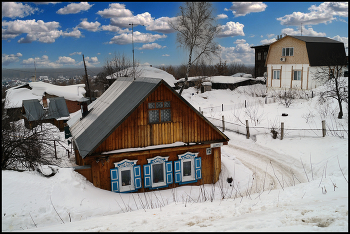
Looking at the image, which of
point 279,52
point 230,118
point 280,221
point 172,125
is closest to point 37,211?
point 172,125

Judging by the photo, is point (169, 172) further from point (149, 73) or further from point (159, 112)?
point (149, 73)

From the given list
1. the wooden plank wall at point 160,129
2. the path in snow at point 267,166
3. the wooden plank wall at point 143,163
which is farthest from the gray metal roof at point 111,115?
the path in snow at point 267,166

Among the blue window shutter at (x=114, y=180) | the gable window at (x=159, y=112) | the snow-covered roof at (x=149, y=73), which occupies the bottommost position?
the blue window shutter at (x=114, y=180)

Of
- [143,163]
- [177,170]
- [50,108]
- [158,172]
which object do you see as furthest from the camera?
[50,108]

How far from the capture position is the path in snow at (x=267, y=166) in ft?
47.1

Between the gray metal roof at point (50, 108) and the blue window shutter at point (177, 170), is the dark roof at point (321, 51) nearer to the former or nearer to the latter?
the blue window shutter at point (177, 170)

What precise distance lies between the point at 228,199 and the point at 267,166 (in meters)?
7.52

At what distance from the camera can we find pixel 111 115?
14.0 m

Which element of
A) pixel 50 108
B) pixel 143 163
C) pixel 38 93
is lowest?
pixel 143 163

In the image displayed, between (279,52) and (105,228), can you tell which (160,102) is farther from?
(279,52)

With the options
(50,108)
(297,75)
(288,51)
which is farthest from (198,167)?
(288,51)

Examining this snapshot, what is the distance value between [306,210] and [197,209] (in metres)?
3.14

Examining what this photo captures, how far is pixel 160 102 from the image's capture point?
13172 mm

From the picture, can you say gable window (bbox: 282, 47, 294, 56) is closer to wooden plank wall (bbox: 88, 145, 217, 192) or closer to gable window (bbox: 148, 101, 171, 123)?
wooden plank wall (bbox: 88, 145, 217, 192)
